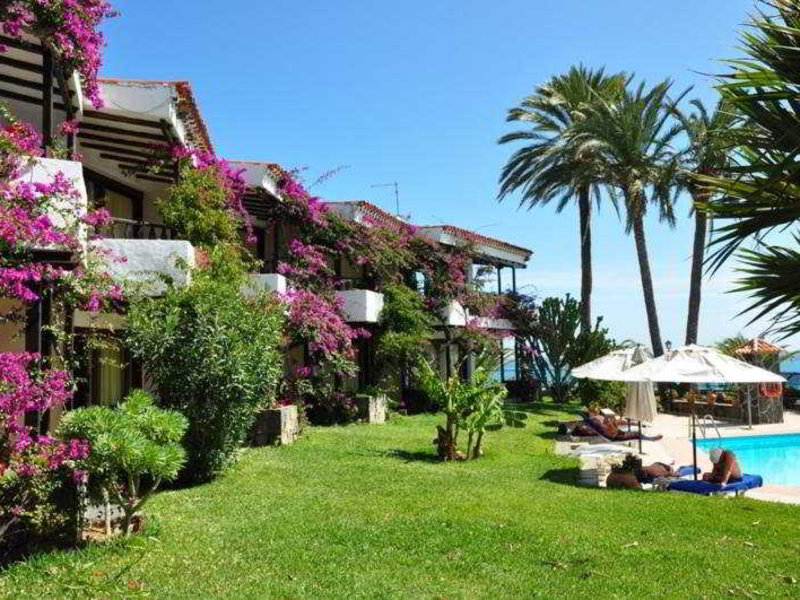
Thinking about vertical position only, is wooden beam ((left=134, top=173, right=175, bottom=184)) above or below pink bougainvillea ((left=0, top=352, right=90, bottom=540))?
above

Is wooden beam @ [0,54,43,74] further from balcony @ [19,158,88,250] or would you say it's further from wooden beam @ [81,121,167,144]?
balcony @ [19,158,88,250]

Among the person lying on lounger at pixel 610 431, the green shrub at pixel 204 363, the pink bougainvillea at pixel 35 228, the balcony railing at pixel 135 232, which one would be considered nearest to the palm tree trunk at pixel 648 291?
the person lying on lounger at pixel 610 431

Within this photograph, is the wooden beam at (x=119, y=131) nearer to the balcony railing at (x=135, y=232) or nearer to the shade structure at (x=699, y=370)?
the balcony railing at (x=135, y=232)

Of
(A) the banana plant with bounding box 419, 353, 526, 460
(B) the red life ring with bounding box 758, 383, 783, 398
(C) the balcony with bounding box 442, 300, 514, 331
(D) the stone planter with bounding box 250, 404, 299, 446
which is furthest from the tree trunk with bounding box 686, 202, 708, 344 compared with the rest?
(D) the stone planter with bounding box 250, 404, 299, 446

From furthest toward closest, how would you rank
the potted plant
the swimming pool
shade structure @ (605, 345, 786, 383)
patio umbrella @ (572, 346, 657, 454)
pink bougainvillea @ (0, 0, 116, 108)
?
patio umbrella @ (572, 346, 657, 454) < the swimming pool < the potted plant < shade structure @ (605, 345, 786, 383) < pink bougainvillea @ (0, 0, 116, 108)

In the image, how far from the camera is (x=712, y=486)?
1134cm

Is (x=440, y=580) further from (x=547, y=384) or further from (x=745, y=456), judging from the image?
(x=547, y=384)

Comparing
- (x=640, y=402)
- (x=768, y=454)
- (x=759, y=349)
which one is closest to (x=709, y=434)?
(x=768, y=454)

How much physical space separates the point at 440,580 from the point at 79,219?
644 cm

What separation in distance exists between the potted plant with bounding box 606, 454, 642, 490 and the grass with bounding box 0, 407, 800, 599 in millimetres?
681

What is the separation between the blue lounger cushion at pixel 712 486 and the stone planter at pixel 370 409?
10.3 meters

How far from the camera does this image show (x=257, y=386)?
38.9 feet

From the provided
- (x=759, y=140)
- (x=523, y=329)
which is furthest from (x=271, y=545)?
(x=523, y=329)

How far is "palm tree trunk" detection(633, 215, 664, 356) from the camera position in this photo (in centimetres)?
3041
